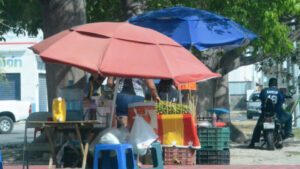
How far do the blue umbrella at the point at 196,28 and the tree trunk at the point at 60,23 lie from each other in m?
1.40

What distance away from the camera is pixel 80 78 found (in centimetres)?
1363

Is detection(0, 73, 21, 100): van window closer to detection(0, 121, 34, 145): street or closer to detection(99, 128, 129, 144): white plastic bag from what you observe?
detection(0, 121, 34, 145): street

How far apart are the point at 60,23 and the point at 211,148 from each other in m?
3.79

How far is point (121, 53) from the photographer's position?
8375 mm

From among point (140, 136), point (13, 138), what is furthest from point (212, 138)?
point (13, 138)

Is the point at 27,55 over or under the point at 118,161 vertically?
over

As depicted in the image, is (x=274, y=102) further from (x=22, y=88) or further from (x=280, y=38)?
(x=22, y=88)

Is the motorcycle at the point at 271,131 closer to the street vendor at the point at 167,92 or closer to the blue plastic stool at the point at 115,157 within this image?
the street vendor at the point at 167,92

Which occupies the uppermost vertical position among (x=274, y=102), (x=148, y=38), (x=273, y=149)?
(x=148, y=38)

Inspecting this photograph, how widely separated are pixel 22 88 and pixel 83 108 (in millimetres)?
32077

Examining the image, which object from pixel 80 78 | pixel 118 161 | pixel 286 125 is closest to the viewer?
pixel 118 161

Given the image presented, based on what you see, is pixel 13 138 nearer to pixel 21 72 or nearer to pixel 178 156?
pixel 178 156

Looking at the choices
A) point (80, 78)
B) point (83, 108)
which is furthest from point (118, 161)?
point (80, 78)

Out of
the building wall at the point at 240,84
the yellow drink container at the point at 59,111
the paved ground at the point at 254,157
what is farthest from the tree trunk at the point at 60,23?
the building wall at the point at 240,84
